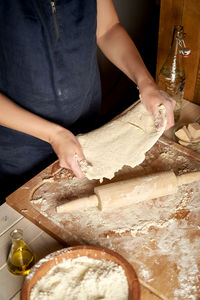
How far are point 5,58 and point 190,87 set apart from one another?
3.40ft

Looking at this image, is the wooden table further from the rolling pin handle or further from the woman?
the woman

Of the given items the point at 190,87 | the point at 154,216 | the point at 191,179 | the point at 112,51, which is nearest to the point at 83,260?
the point at 154,216

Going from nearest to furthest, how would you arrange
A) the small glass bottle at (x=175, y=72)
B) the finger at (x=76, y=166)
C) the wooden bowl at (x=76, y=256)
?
the wooden bowl at (x=76, y=256)
the finger at (x=76, y=166)
the small glass bottle at (x=175, y=72)

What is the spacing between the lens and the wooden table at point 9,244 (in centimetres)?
100

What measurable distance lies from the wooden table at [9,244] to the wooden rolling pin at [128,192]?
4.6 inches

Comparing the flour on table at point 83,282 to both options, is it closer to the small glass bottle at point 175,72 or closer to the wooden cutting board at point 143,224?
the wooden cutting board at point 143,224

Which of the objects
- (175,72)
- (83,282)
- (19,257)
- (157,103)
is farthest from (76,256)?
(175,72)

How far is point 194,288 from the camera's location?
985mm

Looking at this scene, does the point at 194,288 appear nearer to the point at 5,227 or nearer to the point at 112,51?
the point at 5,227

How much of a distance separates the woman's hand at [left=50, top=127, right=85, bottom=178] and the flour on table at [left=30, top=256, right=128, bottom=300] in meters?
0.33

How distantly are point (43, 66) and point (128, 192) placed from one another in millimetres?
625

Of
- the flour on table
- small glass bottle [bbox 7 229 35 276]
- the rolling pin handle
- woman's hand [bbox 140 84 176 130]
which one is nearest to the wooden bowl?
the flour on table

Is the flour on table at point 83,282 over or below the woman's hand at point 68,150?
below

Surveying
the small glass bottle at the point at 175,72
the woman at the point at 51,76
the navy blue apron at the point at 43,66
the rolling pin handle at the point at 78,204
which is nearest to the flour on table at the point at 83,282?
the rolling pin handle at the point at 78,204
